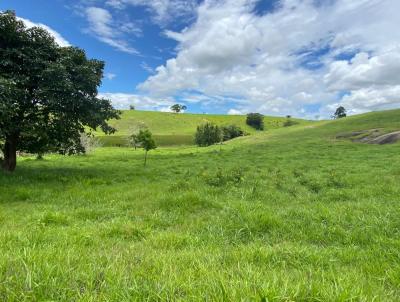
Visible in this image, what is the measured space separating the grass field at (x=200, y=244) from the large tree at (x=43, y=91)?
471cm

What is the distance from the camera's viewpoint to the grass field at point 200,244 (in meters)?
3.97

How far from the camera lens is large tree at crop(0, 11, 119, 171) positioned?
60.2ft

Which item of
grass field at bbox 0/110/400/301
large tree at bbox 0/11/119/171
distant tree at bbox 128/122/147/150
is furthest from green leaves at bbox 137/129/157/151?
grass field at bbox 0/110/400/301

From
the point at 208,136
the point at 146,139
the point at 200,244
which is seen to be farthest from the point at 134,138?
the point at 208,136

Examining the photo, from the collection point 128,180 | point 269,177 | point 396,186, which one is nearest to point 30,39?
point 128,180

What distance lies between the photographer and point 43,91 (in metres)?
17.9

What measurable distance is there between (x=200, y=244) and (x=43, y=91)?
578 inches

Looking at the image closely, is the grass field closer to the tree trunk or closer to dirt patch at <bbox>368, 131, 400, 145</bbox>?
the tree trunk

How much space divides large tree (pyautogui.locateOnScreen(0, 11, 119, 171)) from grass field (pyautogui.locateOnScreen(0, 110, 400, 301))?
15.4 ft

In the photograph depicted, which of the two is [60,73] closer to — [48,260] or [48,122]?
[48,122]

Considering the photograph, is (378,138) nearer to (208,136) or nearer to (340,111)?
(208,136)

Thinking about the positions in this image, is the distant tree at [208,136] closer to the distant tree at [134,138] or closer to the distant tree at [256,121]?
the distant tree at [134,138]

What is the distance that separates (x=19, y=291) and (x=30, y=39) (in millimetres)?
20041

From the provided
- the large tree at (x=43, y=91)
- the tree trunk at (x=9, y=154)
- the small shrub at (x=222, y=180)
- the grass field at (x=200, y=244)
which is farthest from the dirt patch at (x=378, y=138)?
the tree trunk at (x=9, y=154)
